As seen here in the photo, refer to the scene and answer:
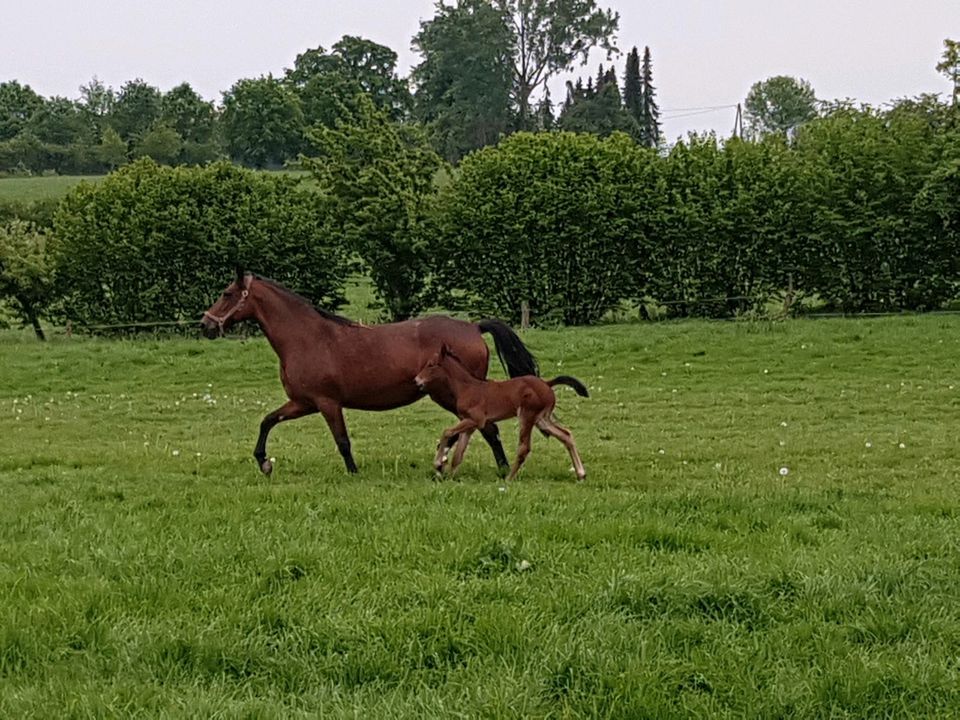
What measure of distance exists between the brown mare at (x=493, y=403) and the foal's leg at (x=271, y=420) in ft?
4.35

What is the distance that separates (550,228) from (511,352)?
1709 centimetres

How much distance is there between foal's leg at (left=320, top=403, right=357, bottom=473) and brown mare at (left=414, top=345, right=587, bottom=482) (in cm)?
95

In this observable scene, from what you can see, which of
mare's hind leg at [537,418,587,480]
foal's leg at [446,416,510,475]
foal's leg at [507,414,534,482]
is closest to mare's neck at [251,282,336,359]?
foal's leg at [446,416,510,475]

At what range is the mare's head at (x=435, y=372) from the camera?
9695mm

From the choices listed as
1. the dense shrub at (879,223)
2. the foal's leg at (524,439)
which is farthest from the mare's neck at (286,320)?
the dense shrub at (879,223)

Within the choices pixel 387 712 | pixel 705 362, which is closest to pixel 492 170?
pixel 705 362

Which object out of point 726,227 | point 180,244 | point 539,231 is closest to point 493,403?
point 539,231

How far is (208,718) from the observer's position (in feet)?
13.1

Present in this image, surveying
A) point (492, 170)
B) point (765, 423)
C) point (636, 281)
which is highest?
point (492, 170)

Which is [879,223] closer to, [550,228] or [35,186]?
[550,228]

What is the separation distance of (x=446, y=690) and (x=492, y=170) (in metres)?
24.6

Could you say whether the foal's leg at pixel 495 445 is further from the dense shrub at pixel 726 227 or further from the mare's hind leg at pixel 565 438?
the dense shrub at pixel 726 227

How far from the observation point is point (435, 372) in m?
9.75

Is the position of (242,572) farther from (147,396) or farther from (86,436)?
(147,396)
